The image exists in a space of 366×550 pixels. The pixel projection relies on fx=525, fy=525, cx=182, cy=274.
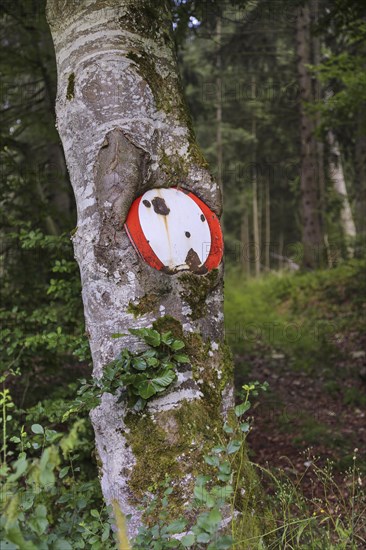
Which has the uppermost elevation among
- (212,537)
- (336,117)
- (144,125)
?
(336,117)

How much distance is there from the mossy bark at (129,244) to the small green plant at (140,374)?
0.25 feet

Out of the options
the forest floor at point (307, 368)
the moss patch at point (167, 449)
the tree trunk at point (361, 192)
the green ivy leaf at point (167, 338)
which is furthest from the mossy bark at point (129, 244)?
the tree trunk at point (361, 192)

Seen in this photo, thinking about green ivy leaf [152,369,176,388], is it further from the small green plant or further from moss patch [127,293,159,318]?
moss patch [127,293,159,318]

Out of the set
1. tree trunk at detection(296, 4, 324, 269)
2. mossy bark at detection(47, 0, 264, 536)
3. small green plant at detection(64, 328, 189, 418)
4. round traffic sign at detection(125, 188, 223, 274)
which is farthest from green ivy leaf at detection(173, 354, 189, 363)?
tree trunk at detection(296, 4, 324, 269)

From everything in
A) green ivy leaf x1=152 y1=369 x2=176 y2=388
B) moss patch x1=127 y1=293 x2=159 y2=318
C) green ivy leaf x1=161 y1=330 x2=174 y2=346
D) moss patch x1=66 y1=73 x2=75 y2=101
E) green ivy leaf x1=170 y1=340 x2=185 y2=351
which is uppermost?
moss patch x1=66 y1=73 x2=75 y2=101

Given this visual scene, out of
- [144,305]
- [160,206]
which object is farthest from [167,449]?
[160,206]

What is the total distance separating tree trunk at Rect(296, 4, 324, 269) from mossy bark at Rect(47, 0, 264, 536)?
9440mm

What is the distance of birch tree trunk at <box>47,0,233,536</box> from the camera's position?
221cm

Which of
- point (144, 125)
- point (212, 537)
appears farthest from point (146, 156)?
point (212, 537)

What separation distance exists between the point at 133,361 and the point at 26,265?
124 inches

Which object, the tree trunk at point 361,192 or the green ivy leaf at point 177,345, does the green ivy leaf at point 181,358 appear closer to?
the green ivy leaf at point 177,345

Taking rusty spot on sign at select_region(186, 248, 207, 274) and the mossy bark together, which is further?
rusty spot on sign at select_region(186, 248, 207, 274)

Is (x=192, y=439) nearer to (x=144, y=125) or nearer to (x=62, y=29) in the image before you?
(x=144, y=125)

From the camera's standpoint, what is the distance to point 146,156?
237 cm
